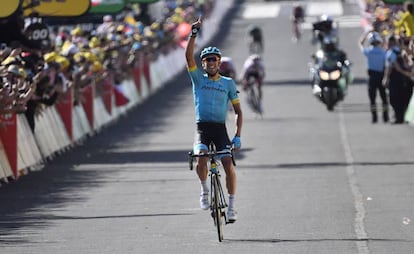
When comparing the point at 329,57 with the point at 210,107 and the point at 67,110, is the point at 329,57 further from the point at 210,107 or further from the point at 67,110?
the point at 210,107

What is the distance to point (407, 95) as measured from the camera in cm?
3266

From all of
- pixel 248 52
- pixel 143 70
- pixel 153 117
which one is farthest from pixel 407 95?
pixel 248 52

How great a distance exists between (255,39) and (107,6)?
2748 cm

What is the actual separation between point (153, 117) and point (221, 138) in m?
21.8

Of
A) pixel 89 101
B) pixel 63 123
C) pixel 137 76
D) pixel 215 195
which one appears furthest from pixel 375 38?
pixel 215 195

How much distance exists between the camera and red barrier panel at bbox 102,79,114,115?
34.0 metres

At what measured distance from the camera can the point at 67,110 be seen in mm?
27750

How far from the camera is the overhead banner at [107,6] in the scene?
32875 mm

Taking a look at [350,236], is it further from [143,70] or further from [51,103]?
[143,70]

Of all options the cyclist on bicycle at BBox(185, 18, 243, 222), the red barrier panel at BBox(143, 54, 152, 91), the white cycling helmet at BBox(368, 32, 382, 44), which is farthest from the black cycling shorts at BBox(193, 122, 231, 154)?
the red barrier panel at BBox(143, 54, 152, 91)

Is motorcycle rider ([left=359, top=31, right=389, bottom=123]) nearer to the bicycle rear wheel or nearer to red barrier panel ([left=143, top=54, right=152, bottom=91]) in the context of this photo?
red barrier panel ([left=143, top=54, right=152, bottom=91])

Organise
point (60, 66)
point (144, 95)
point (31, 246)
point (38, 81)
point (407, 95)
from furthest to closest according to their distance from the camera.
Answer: point (144, 95), point (407, 95), point (60, 66), point (38, 81), point (31, 246)

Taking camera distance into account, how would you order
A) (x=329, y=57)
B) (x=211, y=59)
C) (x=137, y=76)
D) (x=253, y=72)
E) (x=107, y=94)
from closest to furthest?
(x=211, y=59), (x=329, y=57), (x=107, y=94), (x=253, y=72), (x=137, y=76)

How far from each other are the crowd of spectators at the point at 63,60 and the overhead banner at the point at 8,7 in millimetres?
522
